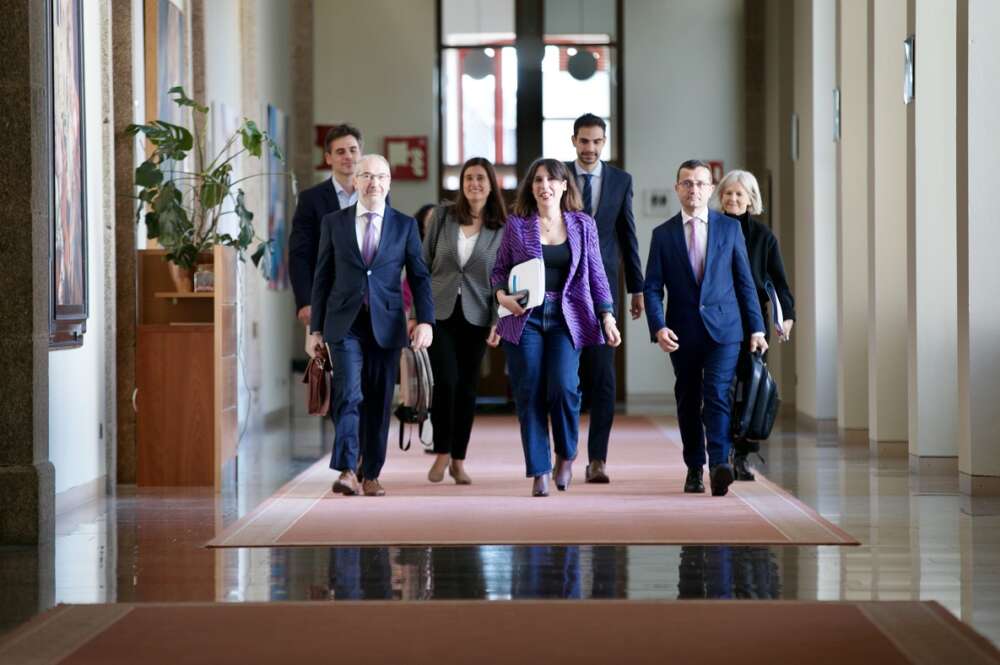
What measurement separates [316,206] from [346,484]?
1.31 metres

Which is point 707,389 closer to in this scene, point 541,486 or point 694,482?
point 694,482

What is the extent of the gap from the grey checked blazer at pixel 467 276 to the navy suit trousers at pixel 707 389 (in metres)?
0.97

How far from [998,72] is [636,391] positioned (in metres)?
9.39

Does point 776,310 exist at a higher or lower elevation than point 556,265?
lower

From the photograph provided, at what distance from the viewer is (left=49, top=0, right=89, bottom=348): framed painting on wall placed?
7.06m

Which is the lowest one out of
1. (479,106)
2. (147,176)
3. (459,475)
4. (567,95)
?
(459,475)

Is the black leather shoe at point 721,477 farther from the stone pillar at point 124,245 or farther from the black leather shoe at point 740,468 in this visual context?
the stone pillar at point 124,245

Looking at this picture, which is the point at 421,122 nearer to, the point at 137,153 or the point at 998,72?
the point at 137,153

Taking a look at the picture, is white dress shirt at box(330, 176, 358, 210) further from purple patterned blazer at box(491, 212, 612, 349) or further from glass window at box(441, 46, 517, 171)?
glass window at box(441, 46, 517, 171)

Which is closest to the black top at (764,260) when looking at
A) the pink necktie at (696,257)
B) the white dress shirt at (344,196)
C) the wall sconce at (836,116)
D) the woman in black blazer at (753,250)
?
the woman in black blazer at (753,250)

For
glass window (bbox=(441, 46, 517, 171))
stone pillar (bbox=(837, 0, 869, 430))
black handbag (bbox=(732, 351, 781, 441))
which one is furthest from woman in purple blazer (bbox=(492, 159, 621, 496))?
glass window (bbox=(441, 46, 517, 171))

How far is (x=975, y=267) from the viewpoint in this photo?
7762 mm

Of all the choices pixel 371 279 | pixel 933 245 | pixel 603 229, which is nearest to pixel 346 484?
pixel 371 279

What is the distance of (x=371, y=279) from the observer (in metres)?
7.15
